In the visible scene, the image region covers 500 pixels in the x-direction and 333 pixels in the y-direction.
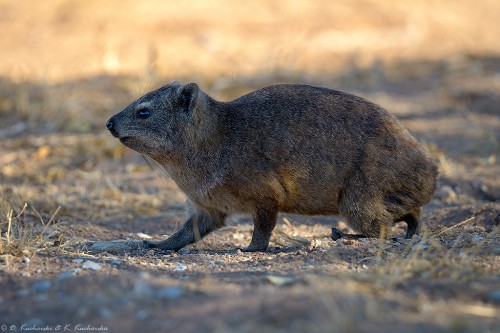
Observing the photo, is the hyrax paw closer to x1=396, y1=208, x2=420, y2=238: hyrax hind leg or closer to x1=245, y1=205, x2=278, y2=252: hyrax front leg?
x1=245, y1=205, x2=278, y2=252: hyrax front leg

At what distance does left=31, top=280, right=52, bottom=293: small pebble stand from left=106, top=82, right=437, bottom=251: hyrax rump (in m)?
1.67

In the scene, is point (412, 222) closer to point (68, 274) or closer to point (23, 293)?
point (68, 274)

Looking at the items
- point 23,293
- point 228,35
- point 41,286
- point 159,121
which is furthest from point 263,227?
point 228,35

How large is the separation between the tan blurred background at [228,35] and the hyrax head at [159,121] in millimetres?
5245

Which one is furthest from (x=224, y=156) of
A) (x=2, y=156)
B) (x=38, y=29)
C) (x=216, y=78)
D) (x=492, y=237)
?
(x=38, y=29)

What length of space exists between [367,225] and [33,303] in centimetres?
291

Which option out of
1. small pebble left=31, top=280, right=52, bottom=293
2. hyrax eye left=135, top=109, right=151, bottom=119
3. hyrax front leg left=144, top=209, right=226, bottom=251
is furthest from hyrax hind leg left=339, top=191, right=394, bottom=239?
small pebble left=31, top=280, right=52, bottom=293

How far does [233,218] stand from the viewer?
6.75 meters

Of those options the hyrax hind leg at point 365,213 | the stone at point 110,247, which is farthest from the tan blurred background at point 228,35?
the hyrax hind leg at point 365,213

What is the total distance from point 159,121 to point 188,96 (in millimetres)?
319

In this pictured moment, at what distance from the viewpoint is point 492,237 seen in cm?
611

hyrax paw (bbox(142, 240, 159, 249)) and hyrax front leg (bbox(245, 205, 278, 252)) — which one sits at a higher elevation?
hyrax front leg (bbox(245, 205, 278, 252))

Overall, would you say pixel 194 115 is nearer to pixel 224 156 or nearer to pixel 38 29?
pixel 224 156

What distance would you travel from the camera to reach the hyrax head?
639cm
